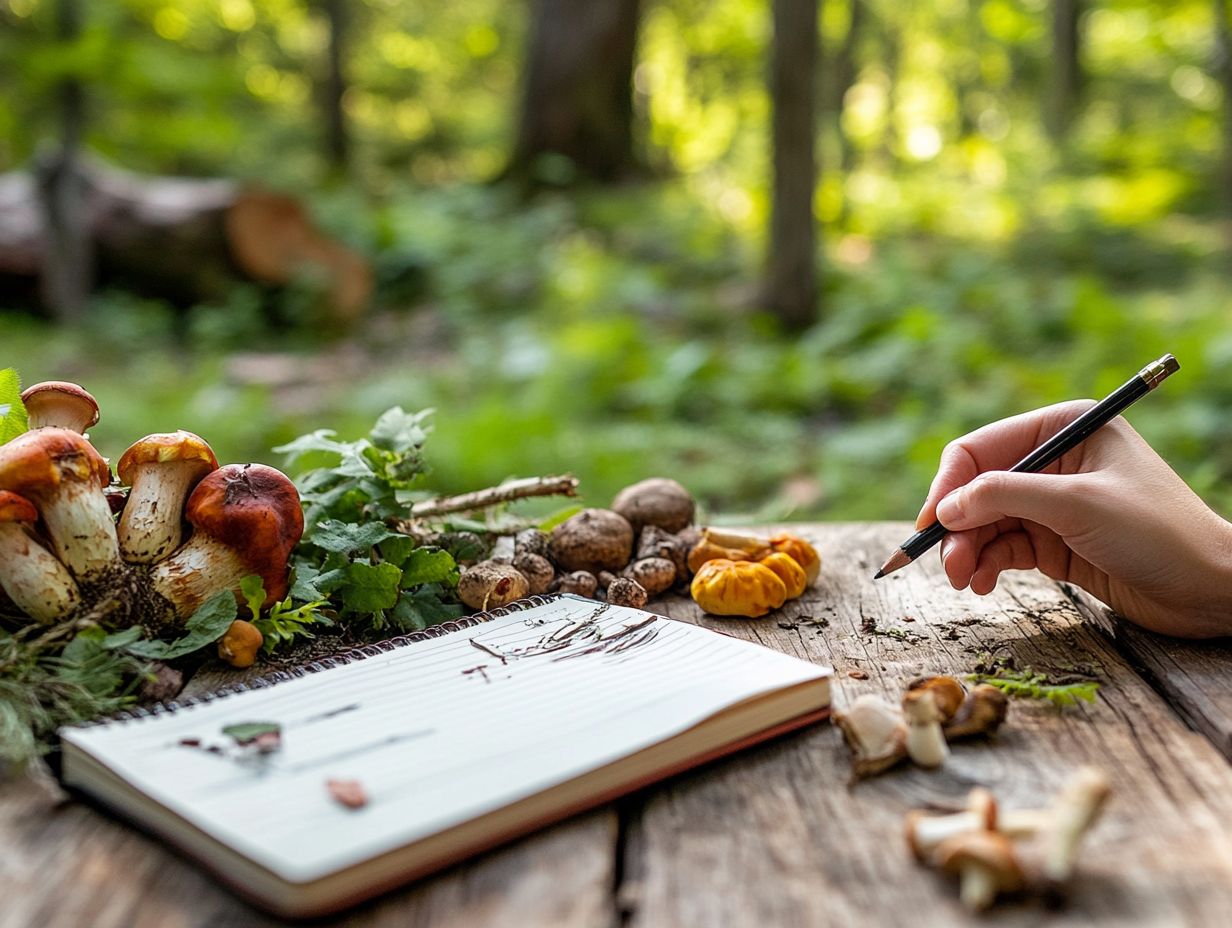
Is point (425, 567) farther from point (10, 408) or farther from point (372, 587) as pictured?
point (10, 408)

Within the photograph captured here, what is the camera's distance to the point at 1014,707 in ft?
3.79

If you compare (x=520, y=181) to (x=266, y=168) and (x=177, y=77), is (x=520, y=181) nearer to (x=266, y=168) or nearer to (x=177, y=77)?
(x=266, y=168)

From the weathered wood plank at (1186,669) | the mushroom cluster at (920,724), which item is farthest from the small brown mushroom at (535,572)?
the weathered wood plank at (1186,669)

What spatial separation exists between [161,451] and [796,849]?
36.2 inches

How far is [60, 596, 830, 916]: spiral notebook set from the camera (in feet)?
2.71

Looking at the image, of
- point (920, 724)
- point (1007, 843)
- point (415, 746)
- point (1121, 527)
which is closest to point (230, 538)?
point (415, 746)

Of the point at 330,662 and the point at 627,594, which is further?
the point at 627,594

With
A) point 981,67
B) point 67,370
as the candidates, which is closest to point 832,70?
point 981,67

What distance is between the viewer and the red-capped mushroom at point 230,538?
1.30 meters

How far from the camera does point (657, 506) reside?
5.77ft

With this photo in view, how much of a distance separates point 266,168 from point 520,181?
277 cm

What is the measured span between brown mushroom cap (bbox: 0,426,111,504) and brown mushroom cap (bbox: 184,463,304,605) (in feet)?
0.45

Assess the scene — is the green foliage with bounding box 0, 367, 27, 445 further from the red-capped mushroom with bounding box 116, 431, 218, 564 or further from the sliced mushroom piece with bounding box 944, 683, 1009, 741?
the sliced mushroom piece with bounding box 944, 683, 1009, 741

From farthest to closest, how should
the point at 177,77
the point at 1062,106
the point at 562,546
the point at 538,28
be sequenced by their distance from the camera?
1. the point at 1062,106
2. the point at 538,28
3. the point at 177,77
4. the point at 562,546
